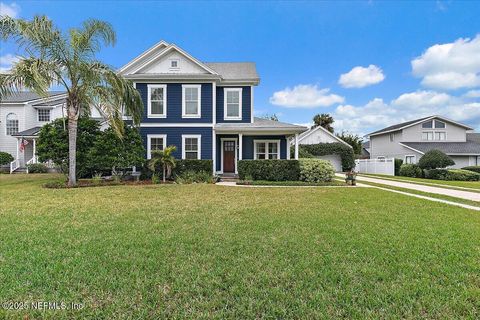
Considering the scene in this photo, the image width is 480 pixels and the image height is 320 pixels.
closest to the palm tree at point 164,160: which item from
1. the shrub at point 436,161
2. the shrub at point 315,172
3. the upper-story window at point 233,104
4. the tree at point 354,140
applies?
the upper-story window at point 233,104

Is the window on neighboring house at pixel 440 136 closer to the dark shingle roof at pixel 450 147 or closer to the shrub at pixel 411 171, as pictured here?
the dark shingle roof at pixel 450 147

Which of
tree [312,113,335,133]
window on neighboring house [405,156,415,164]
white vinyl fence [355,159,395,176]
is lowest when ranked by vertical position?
white vinyl fence [355,159,395,176]

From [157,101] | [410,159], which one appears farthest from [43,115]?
[410,159]

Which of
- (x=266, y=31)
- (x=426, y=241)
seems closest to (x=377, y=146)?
(x=266, y=31)

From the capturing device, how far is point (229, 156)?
59.0ft

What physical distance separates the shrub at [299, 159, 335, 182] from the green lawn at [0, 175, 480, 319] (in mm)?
8182

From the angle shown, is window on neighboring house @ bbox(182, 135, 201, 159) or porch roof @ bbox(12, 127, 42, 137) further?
porch roof @ bbox(12, 127, 42, 137)

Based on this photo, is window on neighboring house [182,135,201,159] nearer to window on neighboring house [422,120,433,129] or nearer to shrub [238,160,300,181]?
shrub [238,160,300,181]

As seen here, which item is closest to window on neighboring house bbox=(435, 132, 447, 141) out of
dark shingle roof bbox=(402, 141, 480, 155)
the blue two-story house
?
dark shingle roof bbox=(402, 141, 480, 155)

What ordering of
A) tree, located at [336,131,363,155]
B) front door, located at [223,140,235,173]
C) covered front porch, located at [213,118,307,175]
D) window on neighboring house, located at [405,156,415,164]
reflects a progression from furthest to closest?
tree, located at [336,131,363,155] → window on neighboring house, located at [405,156,415,164] → front door, located at [223,140,235,173] → covered front porch, located at [213,118,307,175]

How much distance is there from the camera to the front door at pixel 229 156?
17938mm

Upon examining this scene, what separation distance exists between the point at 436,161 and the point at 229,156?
58.5 ft

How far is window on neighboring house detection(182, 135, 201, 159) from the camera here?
1672 centimetres

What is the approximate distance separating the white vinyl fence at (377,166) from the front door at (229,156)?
1771 cm
